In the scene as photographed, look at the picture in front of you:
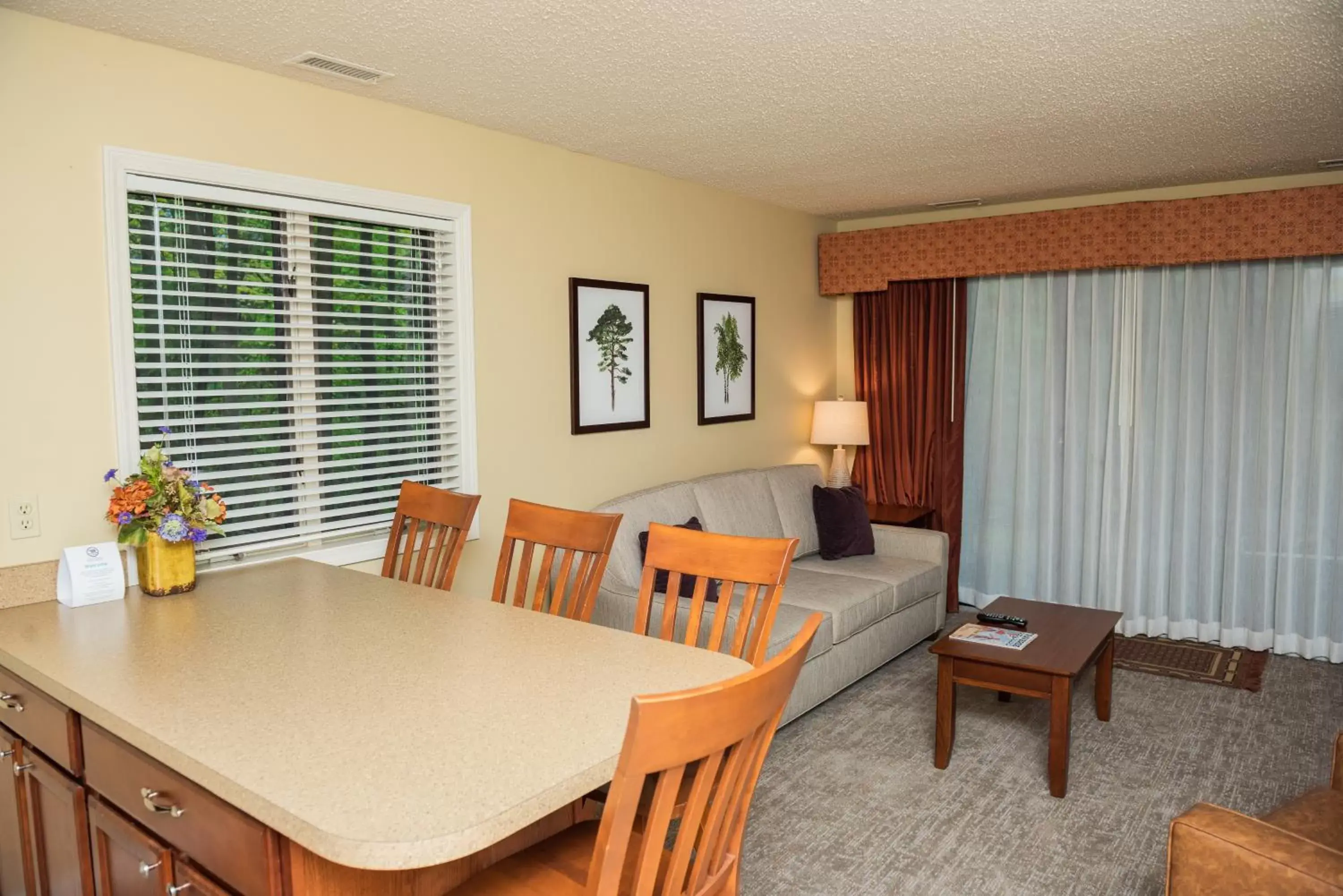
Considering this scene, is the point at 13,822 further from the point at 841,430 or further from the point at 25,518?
the point at 841,430

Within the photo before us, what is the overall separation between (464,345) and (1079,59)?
230 centimetres

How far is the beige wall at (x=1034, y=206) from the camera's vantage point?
4.49m

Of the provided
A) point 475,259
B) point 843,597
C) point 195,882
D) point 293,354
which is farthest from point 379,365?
point 843,597

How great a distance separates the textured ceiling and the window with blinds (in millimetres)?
471

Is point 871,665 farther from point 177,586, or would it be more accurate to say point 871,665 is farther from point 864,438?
point 177,586

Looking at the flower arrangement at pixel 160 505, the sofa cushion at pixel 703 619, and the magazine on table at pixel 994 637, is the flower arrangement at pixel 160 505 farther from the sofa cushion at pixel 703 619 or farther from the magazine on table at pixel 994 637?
the magazine on table at pixel 994 637

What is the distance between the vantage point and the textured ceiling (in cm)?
240

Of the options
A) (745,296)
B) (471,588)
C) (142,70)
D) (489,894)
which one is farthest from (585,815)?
(745,296)

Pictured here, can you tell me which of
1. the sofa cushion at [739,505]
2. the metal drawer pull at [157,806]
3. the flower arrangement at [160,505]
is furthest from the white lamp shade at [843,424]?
the metal drawer pull at [157,806]

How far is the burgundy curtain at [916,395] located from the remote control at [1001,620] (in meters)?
1.51

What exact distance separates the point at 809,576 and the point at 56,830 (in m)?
3.19

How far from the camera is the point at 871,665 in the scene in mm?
4266

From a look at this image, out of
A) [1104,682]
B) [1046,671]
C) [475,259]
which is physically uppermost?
[475,259]

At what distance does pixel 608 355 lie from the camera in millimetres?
4172
